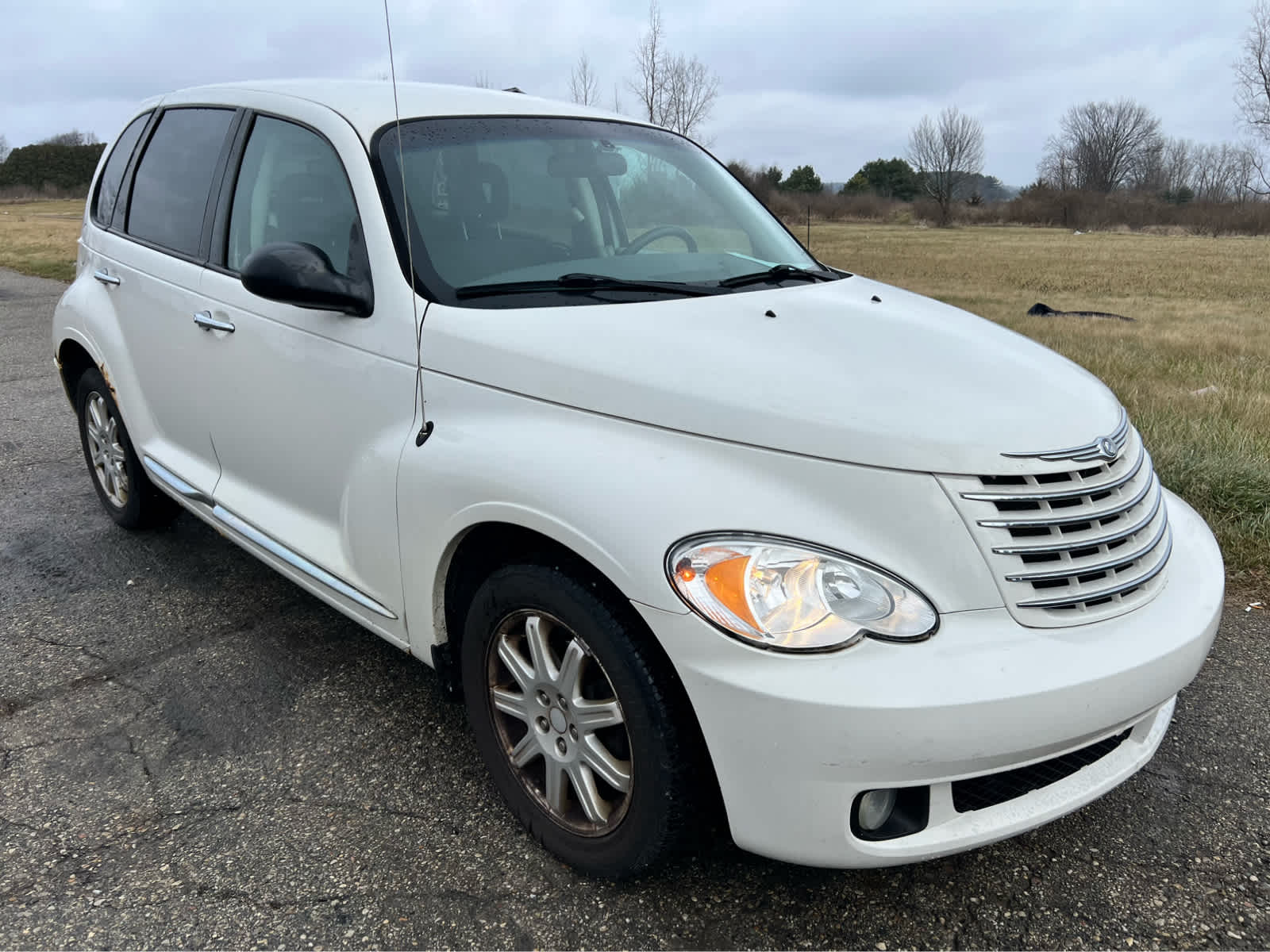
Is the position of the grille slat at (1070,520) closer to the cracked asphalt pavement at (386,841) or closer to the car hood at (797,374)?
the car hood at (797,374)

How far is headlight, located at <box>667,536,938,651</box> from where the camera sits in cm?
185


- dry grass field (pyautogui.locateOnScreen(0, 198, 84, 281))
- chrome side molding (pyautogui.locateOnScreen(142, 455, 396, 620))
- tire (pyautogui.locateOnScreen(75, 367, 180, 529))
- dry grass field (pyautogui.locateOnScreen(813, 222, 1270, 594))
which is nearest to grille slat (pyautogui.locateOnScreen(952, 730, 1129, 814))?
chrome side molding (pyautogui.locateOnScreen(142, 455, 396, 620))

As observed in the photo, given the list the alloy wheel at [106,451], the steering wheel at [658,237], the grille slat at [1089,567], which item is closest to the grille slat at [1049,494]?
the grille slat at [1089,567]

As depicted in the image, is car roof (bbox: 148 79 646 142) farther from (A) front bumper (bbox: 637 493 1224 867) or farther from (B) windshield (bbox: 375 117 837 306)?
(A) front bumper (bbox: 637 493 1224 867)

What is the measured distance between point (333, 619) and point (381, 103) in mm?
1852

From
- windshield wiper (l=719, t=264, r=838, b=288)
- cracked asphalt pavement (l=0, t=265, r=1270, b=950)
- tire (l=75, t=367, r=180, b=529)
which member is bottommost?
cracked asphalt pavement (l=0, t=265, r=1270, b=950)

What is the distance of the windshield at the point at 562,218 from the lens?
2.63m

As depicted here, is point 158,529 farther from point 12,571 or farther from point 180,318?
point 180,318

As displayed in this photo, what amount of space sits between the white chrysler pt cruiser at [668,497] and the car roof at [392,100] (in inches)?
1.0

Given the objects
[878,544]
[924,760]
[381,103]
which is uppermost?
[381,103]

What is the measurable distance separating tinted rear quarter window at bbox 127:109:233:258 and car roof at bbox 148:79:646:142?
141 millimetres

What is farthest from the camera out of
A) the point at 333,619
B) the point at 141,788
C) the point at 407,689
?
the point at 333,619

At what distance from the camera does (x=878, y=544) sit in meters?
1.93

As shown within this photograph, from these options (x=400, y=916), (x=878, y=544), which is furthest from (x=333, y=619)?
(x=878, y=544)
